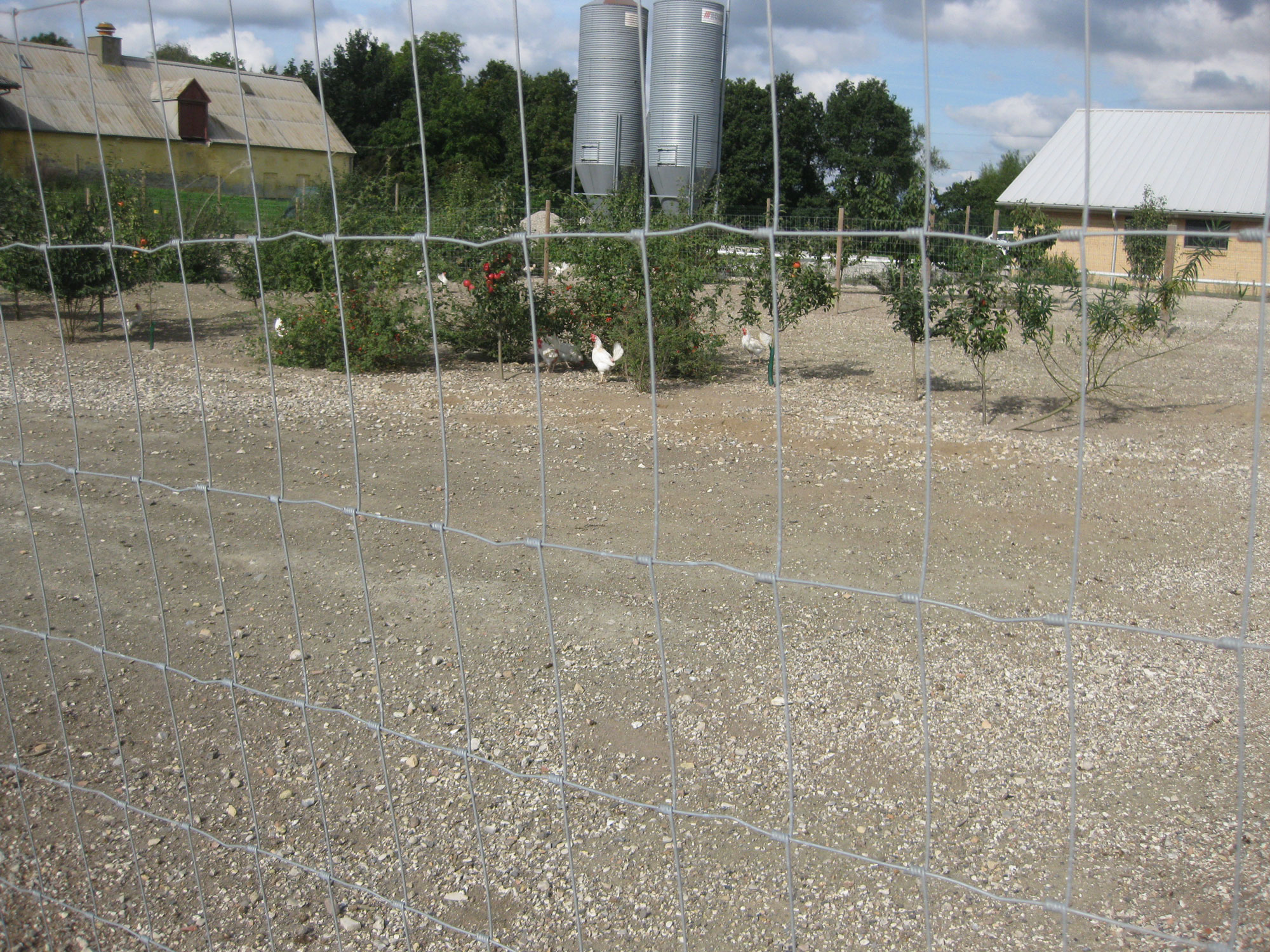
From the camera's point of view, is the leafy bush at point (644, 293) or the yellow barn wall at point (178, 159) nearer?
the leafy bush at point (644, 293)

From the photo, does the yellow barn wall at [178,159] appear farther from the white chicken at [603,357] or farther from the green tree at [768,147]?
the green tree at [768,147]

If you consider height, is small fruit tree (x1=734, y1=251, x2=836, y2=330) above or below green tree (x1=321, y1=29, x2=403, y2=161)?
below

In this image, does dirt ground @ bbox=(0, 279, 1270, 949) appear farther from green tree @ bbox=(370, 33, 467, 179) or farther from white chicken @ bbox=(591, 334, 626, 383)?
green tree @ bbox=(370, 33, 467, 179)

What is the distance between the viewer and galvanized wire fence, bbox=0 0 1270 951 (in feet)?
5.90

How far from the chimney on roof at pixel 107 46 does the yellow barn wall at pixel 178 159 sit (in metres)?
1.73

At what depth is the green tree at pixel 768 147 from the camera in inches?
93.0

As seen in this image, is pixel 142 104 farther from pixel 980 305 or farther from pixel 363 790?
pixel 980 305

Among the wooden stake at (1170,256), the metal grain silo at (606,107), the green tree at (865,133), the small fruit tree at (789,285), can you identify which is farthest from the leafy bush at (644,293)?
the green tree at (865,133)

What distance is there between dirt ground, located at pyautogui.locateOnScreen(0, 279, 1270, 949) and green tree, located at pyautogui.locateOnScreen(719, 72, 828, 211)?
3.04ft

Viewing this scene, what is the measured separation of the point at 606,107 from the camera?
1264cm

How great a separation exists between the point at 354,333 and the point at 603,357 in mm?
2113

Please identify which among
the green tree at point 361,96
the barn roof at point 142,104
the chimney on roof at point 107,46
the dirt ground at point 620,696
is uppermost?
the green tree at point 361,96

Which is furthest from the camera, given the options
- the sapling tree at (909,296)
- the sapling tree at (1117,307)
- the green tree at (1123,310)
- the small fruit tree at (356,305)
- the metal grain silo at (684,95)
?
the metal grain silo at (684,95)

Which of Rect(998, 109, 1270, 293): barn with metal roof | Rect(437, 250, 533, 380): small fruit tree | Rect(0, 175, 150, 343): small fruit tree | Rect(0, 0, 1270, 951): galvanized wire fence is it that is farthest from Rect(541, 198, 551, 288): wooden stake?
Rect(0, 175, 150, 343): small fruit tree
